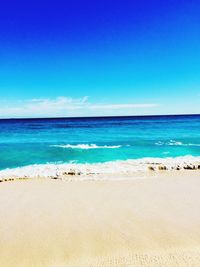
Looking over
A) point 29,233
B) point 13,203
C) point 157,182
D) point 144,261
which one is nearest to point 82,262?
point 144,261

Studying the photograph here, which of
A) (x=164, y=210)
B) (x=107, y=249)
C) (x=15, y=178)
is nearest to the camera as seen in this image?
(x=107, y=249)

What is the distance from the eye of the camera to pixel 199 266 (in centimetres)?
526

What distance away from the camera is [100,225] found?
713 cm

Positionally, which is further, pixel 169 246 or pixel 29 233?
pixel 29 233

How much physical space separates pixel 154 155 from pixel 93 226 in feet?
46.8

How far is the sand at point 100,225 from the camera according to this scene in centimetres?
572

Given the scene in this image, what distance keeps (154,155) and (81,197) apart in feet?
40.4

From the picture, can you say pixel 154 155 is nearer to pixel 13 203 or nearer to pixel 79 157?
pixel 79 157

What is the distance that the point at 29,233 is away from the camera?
22.3 feet

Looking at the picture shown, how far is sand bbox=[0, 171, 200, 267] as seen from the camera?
572 centimetres

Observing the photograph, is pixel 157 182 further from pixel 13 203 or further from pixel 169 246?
pixel 13 203

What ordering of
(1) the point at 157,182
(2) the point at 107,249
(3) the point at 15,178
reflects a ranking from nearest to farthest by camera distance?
(2) the point at 107,249 < (1) the point at 157,182 < (3) the point at 15,178

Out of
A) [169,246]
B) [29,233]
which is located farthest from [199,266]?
[29,233]

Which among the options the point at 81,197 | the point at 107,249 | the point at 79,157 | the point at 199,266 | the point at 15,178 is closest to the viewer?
the point at 199,266
